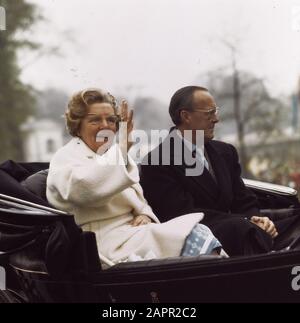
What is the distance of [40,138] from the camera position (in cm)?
997

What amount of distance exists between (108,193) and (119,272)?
275mm

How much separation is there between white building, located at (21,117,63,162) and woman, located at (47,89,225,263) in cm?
762

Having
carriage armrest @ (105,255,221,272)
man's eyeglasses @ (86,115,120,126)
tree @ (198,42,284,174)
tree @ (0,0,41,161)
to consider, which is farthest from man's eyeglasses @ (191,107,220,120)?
tree @ (0,0,41,161)

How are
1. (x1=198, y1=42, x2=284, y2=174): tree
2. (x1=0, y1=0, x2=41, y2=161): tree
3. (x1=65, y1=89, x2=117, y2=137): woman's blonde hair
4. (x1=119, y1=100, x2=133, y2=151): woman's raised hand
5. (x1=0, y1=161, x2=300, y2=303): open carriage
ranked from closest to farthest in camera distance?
(x1=0, y1=161, x2=300, y2=303): open carriage
(x1=119, y1=100, x2=133, y2=151): woman's raised hand
(x1=65, y1=89, x2=117, y2=137): woman's blonde hair
(x1=198, y1=42, x2=284, y2=174): tree
(x1=0, y1=0, x2=41, y2=161): tree

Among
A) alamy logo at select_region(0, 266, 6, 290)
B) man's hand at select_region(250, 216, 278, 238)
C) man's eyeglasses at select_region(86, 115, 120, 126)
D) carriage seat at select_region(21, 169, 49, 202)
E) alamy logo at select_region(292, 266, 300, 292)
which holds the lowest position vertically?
alamy logo at select_region(0, 266, 6, 290)

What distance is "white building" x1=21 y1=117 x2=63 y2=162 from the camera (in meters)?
9.88

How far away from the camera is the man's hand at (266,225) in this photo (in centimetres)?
229

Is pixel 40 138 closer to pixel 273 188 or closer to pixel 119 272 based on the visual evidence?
pixel 273 188

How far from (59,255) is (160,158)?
0.71m

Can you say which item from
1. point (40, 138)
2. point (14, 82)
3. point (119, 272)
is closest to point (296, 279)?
point (119, 272)

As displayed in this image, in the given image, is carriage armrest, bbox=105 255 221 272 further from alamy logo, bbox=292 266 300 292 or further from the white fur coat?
alamy logo, bbox=292 266 300 292
